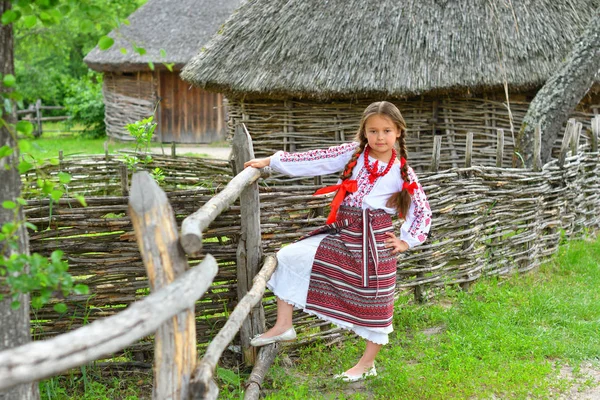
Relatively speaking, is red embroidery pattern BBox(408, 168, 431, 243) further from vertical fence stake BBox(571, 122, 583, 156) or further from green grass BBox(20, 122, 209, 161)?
green grass BBox(20, 122, 209, 161)

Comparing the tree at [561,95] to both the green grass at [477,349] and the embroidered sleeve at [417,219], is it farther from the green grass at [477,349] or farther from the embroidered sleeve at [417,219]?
the embroidered sleeve at [417,219]

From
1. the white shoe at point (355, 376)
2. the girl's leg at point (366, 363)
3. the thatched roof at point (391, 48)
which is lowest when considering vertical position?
the white shoe at point (355, 376)

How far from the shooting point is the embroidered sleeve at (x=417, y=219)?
3.84m

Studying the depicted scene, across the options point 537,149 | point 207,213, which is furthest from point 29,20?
point 537,149

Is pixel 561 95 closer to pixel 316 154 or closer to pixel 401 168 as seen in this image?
pixel 401 168

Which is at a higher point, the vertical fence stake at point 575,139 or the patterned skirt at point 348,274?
the vertical fence stake at point 575,139

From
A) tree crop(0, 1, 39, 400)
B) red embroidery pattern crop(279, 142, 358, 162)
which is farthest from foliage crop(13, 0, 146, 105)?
tree crop(0, 1, 39, 400)

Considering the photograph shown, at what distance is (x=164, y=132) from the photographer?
64.4ft

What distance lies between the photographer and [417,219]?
12.7 ft

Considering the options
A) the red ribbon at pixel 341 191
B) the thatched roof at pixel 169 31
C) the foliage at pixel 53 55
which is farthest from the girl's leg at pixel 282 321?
the foliage at pixel 53 55

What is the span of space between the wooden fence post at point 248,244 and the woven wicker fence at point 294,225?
80 mm

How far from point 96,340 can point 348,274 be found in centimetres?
209

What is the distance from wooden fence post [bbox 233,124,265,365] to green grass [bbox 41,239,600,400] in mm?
224

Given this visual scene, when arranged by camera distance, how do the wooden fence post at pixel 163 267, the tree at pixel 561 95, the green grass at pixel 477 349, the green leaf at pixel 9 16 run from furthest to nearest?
the tree at pixel 561 95 < the green grass at pixel 477 349 < the wooden fence post at pixel 163 267 < the green leaf at pixel 9 16
